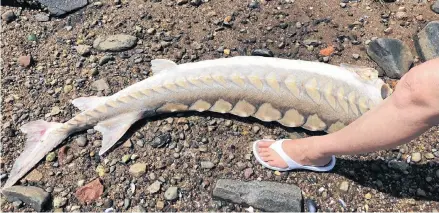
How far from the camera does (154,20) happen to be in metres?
4.20

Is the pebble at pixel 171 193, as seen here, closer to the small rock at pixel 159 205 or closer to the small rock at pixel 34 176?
the small rock at pixel 159 205

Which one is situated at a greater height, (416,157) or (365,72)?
(365,72)

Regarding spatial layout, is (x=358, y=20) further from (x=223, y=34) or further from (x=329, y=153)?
(x=329, y=153)

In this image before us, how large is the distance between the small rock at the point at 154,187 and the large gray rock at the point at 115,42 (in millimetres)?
1355

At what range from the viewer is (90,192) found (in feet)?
10.6

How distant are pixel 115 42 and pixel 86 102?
709 millimetres

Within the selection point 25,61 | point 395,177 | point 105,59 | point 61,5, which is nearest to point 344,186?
point 395,177

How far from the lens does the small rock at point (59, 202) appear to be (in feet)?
10.5

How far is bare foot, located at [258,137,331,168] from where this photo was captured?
9.96ft

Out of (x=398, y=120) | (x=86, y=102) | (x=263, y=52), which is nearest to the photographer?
(x=398, y=120)

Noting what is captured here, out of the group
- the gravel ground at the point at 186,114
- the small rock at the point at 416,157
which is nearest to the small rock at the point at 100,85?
the gravel ground at the point at 186,114

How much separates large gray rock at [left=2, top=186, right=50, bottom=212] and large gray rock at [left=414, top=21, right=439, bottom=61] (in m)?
3.17

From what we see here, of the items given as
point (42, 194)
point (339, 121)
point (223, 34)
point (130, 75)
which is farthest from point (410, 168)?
point (42, 194)

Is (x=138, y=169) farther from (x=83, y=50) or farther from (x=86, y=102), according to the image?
(x=83, y=50)
